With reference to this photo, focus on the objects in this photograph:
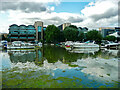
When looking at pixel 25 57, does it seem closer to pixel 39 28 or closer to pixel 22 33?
pixel 39 28

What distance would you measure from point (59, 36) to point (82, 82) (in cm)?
5616

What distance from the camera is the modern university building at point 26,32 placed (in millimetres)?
70125

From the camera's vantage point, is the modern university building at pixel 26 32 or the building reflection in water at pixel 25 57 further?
the modern university building at pixel 26 32

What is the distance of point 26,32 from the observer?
7175 centimetres

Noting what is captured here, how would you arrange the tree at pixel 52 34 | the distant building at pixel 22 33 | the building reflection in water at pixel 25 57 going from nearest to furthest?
the building reflection in water at pixel 25 57
the tree at pixel 52 34
the distant building at pixel 22 33

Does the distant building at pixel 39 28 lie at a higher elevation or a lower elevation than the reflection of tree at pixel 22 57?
higher

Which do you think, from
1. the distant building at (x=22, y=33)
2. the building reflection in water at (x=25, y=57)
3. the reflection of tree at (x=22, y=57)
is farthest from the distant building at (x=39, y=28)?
the reflection of tree at (x=22, y=57)

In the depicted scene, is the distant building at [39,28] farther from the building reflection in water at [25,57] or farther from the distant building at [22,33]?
the building reflection in water at [25,57]

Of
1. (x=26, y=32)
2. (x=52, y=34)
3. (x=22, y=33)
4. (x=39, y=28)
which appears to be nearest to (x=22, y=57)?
(x=52, y=34)

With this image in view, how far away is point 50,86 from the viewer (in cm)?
608

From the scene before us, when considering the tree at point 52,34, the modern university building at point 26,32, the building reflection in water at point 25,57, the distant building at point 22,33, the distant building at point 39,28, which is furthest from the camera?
the distant building at point 39,28

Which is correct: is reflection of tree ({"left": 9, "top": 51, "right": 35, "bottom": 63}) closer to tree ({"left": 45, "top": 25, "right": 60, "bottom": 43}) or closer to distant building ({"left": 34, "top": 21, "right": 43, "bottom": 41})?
tree ({"left": 45, "top": 25, "right": 60, "bottom": 43})

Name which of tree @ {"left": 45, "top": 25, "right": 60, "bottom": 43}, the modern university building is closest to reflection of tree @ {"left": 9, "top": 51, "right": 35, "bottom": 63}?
tree @ {"left": 45, "top": 25, "right": 60, "bottom": 43}

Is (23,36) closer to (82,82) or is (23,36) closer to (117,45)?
(117,45)
